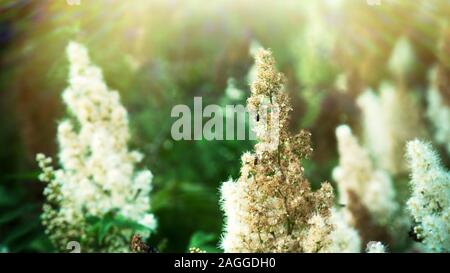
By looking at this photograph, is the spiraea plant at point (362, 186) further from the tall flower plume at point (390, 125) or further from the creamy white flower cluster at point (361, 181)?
the tall flower plume at point (390, 125)

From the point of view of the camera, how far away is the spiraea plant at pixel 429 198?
288 cm

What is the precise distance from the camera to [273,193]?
2777 mm

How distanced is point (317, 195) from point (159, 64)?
3.26 m

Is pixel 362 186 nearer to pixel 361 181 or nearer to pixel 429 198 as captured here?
pixel 361 181

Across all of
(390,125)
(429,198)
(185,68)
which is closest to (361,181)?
(390,125)

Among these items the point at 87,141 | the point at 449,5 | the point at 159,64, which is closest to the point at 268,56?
the point at 87,141

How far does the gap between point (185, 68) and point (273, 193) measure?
11.5 ft

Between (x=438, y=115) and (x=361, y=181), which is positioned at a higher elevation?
(x=438, y=115)

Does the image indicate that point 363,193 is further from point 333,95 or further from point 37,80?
point 37,80

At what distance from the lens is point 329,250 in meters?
3.02

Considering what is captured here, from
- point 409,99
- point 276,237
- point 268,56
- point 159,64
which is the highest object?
point 159,64

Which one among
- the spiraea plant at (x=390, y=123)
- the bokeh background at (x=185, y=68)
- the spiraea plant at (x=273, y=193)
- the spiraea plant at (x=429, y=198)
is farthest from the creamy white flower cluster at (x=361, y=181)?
the spiraea plant at (x=273, y=193)

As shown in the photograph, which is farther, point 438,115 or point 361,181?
point 438,115

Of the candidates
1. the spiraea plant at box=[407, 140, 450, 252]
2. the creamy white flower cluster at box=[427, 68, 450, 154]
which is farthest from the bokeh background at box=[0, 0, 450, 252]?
the spiraea plant at box=[407, 140, 450, 252]
